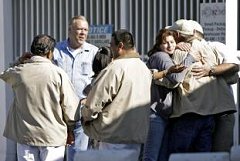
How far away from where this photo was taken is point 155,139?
6605 millimetres

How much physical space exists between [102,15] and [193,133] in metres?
3.21

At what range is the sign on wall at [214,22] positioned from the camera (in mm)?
8359

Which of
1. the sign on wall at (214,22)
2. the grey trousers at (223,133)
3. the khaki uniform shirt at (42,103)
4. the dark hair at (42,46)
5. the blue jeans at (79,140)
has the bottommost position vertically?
the blue jeans at (79,140)

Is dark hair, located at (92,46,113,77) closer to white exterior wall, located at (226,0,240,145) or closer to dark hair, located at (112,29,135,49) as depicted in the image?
dark hair, located at (112,29,135,49)

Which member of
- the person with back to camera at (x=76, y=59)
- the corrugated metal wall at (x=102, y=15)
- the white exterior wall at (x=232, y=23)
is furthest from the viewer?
the corrugated metal wall at (x=102, y=15)

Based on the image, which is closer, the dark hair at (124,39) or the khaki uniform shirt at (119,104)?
the khaki uniform shirt at (119,104)

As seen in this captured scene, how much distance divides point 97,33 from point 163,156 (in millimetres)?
2777

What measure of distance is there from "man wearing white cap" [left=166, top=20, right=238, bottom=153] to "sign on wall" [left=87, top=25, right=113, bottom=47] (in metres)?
2.66

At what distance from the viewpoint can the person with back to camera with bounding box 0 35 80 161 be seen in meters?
6.14

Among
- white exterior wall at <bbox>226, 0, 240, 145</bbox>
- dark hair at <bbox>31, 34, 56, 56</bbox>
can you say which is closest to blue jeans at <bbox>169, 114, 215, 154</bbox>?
dark hair at <bbox>31, 34, 56, 56</bbox>

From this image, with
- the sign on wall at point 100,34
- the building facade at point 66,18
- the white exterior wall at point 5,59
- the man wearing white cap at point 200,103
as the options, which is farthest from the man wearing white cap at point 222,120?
the white exterior wall at point 5,59

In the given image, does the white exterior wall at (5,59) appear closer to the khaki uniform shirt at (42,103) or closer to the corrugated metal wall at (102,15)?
the corrugated metal wall at (102,15)

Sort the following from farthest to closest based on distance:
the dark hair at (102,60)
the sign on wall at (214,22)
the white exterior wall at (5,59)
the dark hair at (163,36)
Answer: the white exterior wall at (5,59) → the sign on wall at (214,22) → the dark hair at (163,36) → the dark hair at (102,60)

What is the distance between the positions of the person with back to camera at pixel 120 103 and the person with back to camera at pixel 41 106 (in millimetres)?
273
